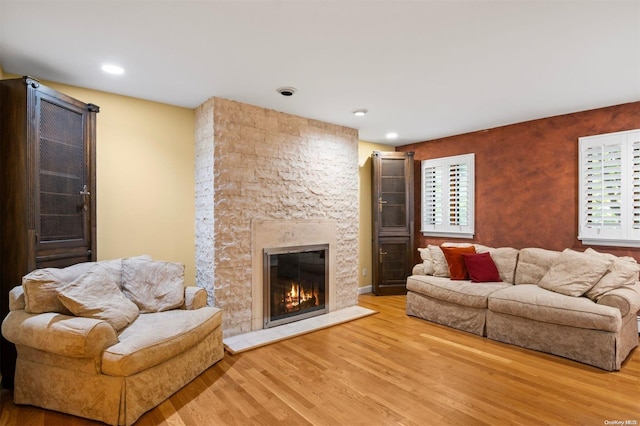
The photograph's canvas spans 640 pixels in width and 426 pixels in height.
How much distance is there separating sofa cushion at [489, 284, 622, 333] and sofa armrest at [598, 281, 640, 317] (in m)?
0.07

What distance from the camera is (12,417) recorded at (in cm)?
216

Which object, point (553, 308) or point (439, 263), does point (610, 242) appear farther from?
point (439, 263)

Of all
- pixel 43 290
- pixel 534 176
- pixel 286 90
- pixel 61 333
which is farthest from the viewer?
pixel 534 176

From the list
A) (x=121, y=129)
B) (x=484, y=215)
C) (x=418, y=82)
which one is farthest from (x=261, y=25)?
(x=484, y=215)

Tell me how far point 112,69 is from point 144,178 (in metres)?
1.14

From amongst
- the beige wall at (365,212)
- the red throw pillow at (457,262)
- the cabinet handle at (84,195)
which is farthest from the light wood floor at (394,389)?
the beige wall at (365,212)

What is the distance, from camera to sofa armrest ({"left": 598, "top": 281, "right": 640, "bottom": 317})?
2.90 m

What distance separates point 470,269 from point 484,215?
46.2 inches

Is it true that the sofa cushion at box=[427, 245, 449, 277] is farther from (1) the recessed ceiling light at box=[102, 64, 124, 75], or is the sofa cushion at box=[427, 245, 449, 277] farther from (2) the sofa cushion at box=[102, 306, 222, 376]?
(1) the recessed ceiling light at box=[102, 64, 124, 75]

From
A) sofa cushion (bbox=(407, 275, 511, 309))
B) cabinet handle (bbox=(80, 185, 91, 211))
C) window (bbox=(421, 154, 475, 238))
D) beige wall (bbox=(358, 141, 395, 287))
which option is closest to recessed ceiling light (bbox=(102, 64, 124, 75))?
cabinet handle (bbox=(80, 185, 91, 211))

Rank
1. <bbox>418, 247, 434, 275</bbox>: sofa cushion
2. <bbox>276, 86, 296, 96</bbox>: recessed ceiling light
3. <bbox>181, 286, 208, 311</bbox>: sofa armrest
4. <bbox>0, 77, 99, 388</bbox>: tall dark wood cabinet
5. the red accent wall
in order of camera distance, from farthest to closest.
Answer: <bbox>418, 247, 434, 275</bbox>: sofa cushion → the red accent wall → <bbox>276, 86, 296, 96</bbox>: recessed ceiling light → <bbox>181, 286, 208, 311</bbox>: sofa armrest → <bbox>0, 77, 99, 388</bbox>: tall dark wood cabinet

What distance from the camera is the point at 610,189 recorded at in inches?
145

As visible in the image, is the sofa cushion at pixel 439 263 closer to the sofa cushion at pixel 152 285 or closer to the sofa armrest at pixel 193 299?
the sofa armrest at pixel 193 299

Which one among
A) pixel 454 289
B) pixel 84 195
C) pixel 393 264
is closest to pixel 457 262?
pixel 454 289
